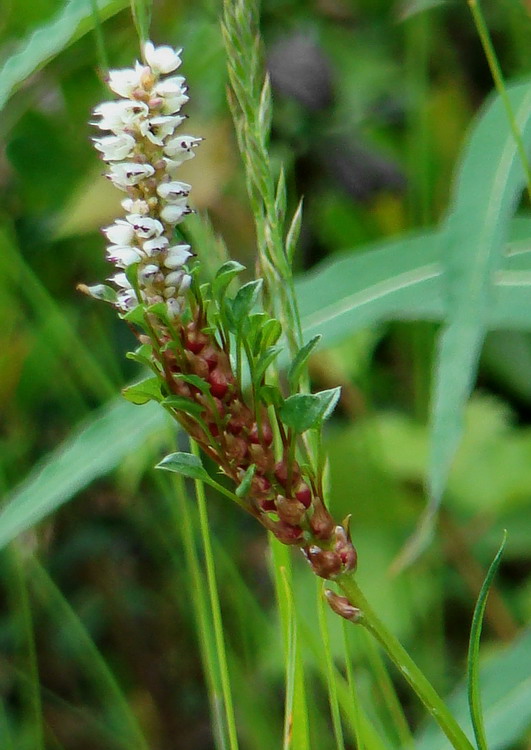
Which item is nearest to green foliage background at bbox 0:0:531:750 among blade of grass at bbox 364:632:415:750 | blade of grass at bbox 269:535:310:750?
blade of grass at bbox 364:632:415:750

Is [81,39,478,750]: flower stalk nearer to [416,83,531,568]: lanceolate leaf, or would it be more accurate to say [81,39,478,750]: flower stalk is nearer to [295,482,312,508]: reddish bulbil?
[295,482,312,508]: reddish bulbil

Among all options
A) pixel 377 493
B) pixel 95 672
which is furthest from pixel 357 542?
pixel 95 672

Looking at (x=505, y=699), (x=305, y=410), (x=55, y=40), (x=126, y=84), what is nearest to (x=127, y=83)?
(x=126, y=84)

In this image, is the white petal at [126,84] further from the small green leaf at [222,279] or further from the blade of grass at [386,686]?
the blade of grass at [386,686]

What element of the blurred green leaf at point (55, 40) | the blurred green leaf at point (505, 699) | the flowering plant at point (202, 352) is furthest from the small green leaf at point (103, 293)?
the blurred green leaf at point (505, 699)

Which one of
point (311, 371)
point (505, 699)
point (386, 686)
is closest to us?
point (386, 686)

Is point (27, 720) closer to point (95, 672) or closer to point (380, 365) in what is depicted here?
point (95, 672)

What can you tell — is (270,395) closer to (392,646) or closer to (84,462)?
(392,646)
